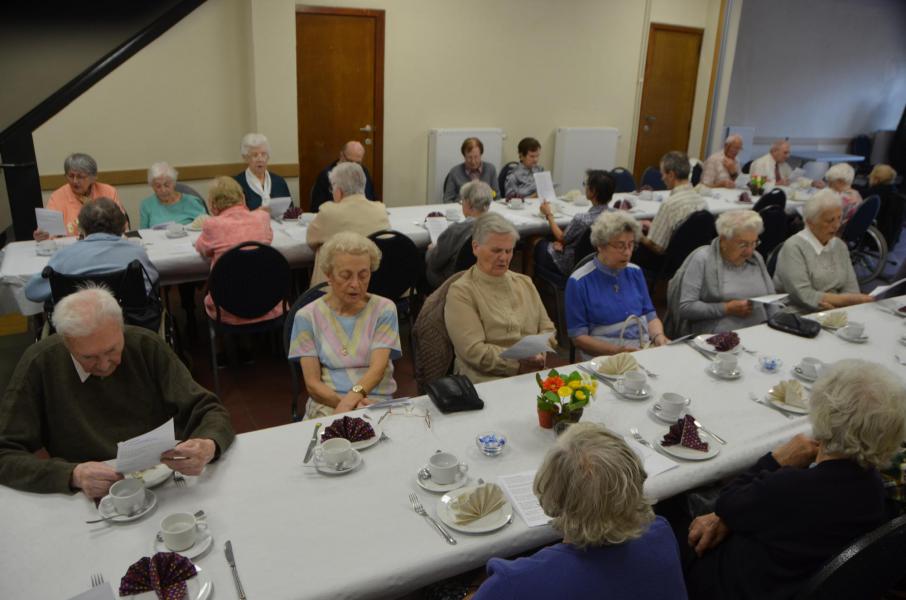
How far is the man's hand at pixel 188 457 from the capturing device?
5.82 ft

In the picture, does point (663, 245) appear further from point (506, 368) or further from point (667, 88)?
point (667, 88)

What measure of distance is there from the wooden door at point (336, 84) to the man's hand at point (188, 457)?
5.42m

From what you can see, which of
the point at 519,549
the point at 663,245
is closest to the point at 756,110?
the point at 663,245

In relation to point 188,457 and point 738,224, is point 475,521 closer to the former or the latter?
point 188,457

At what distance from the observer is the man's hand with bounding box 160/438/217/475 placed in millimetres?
1775

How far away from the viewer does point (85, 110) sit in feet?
18.9

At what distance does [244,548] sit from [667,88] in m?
8.95

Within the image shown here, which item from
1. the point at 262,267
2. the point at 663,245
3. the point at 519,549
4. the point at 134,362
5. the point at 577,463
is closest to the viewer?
the point at 577,463

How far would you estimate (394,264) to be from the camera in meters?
3.95

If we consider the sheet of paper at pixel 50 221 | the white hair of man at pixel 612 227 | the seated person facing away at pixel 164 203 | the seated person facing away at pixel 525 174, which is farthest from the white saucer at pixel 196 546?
the seated person facing away at pixel 525 174

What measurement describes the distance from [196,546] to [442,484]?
0.64 m

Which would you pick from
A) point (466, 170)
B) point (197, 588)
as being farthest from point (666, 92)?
point (197, 588)

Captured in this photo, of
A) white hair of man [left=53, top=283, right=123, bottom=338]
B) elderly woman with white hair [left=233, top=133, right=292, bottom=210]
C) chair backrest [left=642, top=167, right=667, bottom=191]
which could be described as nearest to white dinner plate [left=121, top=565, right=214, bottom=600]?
white hair of man [left=53, top=283, right=123, bottom=338]

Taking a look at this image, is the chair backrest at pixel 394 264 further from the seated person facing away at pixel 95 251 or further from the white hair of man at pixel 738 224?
the white hair of man at pixel 738 224
